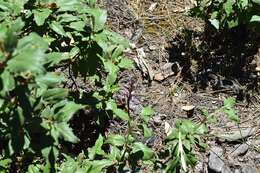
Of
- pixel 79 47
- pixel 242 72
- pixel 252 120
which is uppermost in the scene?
pixel 79 47

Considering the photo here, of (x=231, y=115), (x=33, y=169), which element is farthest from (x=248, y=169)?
(x=33, y=169)

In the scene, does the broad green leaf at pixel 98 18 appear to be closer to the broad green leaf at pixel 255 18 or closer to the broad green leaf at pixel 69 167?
the broad green leaf at pixel 69 167

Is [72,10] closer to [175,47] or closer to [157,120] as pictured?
[157,120]

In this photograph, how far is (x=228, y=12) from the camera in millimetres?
3873

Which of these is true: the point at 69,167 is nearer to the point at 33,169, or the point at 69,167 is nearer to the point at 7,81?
the point at 33,169

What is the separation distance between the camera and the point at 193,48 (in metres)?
4.25

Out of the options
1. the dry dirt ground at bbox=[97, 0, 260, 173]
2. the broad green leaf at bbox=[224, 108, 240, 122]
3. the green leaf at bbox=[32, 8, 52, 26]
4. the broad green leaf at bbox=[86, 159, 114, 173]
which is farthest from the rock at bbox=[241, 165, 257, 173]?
the green leaf at bbox=[32, 8, 52, 26]

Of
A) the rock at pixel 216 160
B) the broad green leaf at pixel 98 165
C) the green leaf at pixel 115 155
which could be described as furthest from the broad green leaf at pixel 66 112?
the rock at pixel 216 160

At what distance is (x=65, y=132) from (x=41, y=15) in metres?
0.64

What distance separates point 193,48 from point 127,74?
1.94ft

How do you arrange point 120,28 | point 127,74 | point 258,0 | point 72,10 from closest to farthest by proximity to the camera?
1. point 72,10
2. point 258,0
3. point 127,74
4. point 120,28

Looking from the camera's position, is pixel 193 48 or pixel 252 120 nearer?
pixel 252 120

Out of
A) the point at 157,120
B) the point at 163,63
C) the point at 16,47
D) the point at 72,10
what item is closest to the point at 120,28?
the point at 163,63

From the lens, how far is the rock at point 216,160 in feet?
12.1
